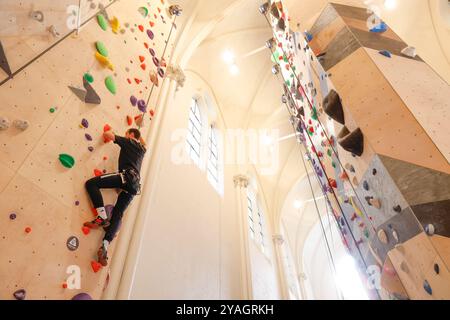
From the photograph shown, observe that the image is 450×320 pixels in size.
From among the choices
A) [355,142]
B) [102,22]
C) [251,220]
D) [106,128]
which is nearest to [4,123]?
[106,128]

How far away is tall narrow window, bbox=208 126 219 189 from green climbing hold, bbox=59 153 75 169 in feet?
14.1

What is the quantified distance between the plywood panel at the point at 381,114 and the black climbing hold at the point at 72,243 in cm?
230

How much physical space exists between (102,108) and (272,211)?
28.1ft

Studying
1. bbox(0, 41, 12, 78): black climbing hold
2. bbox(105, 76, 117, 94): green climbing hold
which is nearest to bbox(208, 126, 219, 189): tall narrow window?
bbox(105, 76, 117, 94): green climbing hold

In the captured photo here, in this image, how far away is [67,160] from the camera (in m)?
2.07

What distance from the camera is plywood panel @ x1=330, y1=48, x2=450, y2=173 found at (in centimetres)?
164

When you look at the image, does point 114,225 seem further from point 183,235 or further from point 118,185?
point 183,235

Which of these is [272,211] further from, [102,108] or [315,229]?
[102,108]

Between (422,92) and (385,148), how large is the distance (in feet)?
1.79

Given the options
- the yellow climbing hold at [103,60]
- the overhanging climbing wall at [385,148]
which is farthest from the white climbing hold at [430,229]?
the yellow climbing hold at [103,60]

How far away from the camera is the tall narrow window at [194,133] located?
571 centimetres

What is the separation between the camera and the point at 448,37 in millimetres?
5180

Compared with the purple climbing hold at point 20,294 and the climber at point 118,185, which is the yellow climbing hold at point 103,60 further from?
the purple climbing hold at point 20,294

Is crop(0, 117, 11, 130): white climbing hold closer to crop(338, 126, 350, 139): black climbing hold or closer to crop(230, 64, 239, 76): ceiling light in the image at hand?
Result: crop(338, 126, 350, 139): black climbing hold
